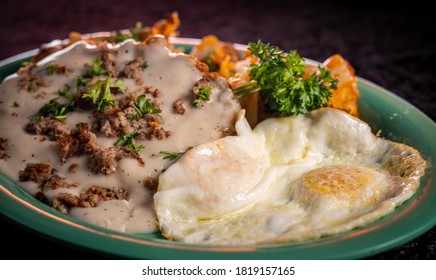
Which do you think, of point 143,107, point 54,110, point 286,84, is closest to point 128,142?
point 143,107

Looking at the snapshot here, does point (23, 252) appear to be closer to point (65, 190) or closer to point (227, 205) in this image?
point (65, 190)

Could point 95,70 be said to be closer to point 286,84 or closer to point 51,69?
point 51,69

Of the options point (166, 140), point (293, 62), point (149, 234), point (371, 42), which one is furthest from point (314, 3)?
point (149, 234)

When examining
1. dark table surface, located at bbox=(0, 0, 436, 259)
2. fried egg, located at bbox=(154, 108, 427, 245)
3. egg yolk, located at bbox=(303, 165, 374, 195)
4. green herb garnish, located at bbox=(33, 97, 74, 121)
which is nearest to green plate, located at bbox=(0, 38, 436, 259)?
fried egg, located at bbox=(154, 108, 427, 245)

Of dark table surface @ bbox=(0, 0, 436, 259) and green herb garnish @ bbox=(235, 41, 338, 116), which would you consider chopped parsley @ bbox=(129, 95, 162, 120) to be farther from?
dark table surface @ bbox=(0, 0, 436, 259)

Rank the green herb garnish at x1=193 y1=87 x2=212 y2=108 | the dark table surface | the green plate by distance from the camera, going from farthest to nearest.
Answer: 1. the dark table surface
2. the green herb garnish at x1=193 y1=87 x2=212 y2=108
3. the green plate
